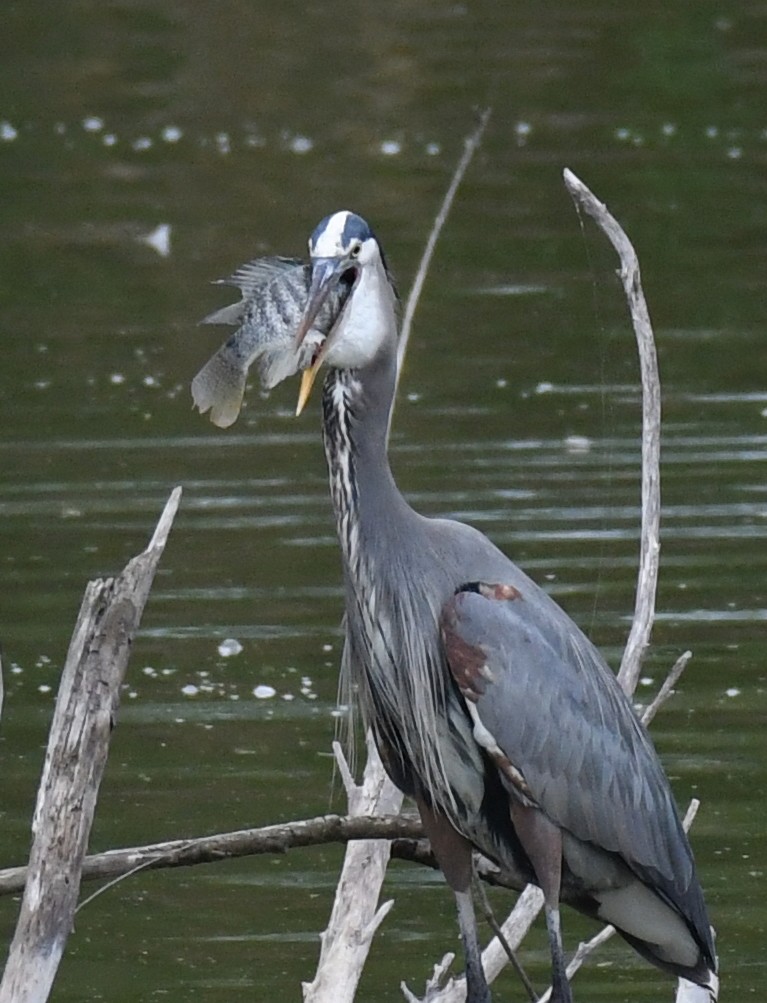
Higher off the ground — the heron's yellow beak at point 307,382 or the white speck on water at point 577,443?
the heron's yellow beak at point 307,382

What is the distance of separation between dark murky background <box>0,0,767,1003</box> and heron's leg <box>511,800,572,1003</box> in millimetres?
1287

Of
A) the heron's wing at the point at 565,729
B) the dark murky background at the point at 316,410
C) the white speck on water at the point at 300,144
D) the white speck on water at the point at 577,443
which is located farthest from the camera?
the white speck on water at the point at 300,144

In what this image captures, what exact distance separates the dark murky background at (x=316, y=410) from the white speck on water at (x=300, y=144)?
0.08 meters

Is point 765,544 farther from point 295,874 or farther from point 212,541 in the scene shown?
point 295,874

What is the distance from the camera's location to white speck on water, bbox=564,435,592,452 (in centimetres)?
905

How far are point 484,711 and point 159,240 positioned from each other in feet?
29.1

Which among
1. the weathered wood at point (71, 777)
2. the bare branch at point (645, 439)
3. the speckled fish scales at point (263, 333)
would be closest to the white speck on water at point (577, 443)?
the bare branch at point (645, 439)

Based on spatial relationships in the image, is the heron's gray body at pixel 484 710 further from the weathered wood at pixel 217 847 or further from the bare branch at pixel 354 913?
the weathered wood at pixel 217 847

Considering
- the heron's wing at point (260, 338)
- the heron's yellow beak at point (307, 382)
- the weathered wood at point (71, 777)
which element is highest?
the heron's wing at point (260, 338)

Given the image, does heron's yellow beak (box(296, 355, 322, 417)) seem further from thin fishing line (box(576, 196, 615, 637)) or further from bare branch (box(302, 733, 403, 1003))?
thin fishing line (box(576, 196, 615, 637))

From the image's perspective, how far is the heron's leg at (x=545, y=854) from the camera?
4227 mm

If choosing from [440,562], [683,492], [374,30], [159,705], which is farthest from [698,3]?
[440,562]

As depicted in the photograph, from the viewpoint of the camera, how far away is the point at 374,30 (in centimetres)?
1828

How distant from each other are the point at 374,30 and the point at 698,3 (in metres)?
2.35
